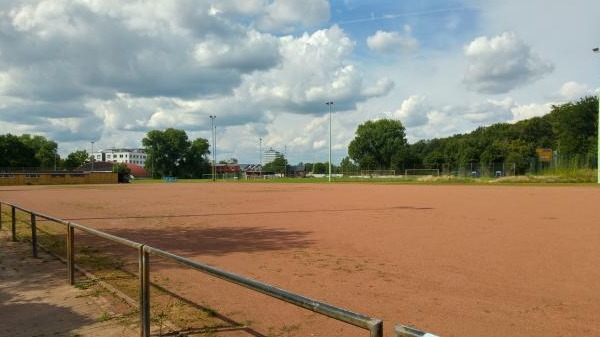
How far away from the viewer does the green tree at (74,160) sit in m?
138

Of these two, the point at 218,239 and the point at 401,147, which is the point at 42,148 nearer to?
the point at 401,147

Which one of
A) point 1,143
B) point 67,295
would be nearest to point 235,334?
point 67,295

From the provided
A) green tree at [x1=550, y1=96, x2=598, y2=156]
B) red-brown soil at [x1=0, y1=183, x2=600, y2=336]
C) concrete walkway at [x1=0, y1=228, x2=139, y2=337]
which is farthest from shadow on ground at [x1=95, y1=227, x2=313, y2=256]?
green tree at [x1=550, y1=96, x2=598, y2=156]

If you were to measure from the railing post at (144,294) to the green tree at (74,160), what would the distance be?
145355 mm

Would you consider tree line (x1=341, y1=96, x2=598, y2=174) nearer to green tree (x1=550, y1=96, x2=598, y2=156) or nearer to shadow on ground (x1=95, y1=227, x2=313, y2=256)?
green tree (x1=550, y1=96, x2=598, y2=156)

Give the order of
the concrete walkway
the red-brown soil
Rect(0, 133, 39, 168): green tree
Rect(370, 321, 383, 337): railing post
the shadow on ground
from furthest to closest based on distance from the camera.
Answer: Rect(0, 133, 39, 168): green tree < the shadow on ground < the red-brown soil < the concrete walkway < Rect(370, 321, 383, 337): railing post

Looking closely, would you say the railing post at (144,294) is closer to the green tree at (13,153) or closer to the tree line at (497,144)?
the tree line at (497,144)

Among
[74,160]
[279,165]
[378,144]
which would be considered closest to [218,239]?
[378,144]

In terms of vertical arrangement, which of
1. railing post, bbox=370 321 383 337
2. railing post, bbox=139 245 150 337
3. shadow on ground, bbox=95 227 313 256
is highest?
railing post, bbox=370 321 383 337

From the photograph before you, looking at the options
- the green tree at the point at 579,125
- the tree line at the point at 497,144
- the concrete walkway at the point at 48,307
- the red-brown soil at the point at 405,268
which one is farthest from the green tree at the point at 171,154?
the concrete walkway at the point at 48,307

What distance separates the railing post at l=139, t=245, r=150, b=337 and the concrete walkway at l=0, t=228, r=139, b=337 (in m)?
0.27

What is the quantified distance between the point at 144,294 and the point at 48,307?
6.28 feet

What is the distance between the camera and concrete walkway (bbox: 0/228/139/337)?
16.7 ft

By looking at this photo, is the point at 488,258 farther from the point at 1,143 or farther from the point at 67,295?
the point at 1,143
